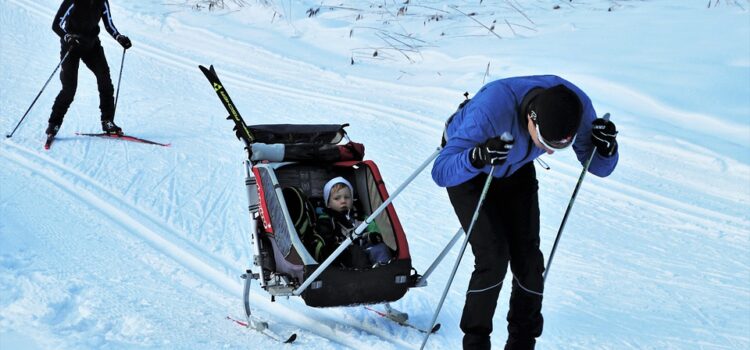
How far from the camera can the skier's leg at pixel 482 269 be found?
12.9 feet

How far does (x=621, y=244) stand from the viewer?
6648 mm

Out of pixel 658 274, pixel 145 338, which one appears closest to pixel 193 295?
pixel 145 338

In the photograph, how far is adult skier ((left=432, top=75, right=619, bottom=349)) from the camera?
3.55 metres

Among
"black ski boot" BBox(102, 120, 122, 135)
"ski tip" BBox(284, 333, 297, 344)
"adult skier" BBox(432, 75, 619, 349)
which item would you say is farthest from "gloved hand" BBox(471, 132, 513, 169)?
"black ski boot" BBox(102, 120, 122, 135)

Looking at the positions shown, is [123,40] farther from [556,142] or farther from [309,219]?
[556,142]

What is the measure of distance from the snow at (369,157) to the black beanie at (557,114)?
175 cm

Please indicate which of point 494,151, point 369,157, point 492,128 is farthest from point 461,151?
point 369,157

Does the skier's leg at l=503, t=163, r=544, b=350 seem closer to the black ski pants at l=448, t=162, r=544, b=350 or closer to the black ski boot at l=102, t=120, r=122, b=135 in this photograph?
the black ski pants at l=448, t=162, r=544, b=350

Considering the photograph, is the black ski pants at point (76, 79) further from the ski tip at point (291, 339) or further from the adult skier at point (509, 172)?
the adult skier at point (509, 172)

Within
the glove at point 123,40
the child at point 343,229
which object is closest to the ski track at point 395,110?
the glove at point 123,40

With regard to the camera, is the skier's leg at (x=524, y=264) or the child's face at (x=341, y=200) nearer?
the skier's leg at (x=524, y=264)

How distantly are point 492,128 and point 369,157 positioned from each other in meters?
4.77

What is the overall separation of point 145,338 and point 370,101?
6252 mm

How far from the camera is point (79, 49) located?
332 inches
